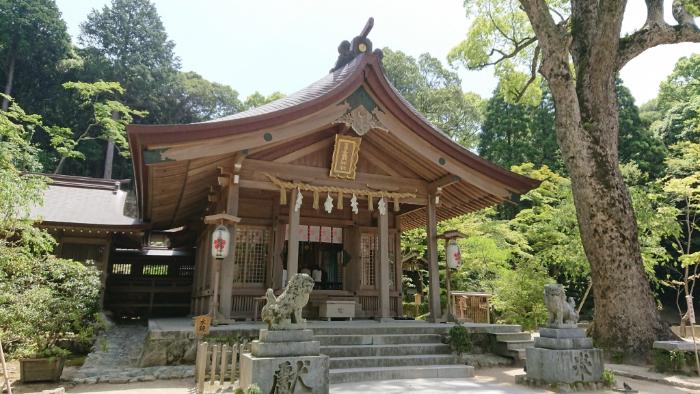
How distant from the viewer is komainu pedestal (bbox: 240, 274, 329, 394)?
516 centimetres

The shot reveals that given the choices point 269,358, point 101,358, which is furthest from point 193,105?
point 269,358

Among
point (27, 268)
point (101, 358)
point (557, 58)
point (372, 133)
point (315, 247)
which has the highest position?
point (557, 58)

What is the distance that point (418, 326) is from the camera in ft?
29.0

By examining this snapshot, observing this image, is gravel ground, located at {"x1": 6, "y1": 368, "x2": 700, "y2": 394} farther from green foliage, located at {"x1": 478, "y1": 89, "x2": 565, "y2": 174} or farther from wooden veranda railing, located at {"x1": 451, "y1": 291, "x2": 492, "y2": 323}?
green foliage, located at {"x1": 478, "y1": 89, "x2": 565, "y2": 174}

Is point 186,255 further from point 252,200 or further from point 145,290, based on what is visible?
point 252,200

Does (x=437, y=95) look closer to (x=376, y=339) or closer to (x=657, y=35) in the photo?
(x=657, y=35)

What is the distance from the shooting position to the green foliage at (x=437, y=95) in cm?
3128

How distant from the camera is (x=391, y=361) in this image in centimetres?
746

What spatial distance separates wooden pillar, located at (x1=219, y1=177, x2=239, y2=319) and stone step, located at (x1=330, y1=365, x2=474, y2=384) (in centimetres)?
253

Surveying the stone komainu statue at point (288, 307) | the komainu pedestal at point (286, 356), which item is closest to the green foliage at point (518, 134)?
the stone komainu statue at point (288, 307)

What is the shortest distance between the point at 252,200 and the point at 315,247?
2.44 m

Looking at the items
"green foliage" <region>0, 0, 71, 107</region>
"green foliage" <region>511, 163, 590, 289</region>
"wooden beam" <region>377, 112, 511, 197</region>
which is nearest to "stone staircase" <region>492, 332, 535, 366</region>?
"wooden beam" <region>377, 112, 511, 197</region>

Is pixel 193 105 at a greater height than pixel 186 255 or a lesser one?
greater

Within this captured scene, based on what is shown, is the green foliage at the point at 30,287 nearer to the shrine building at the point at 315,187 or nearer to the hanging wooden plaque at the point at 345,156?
the shrine building at the point at 315,187
